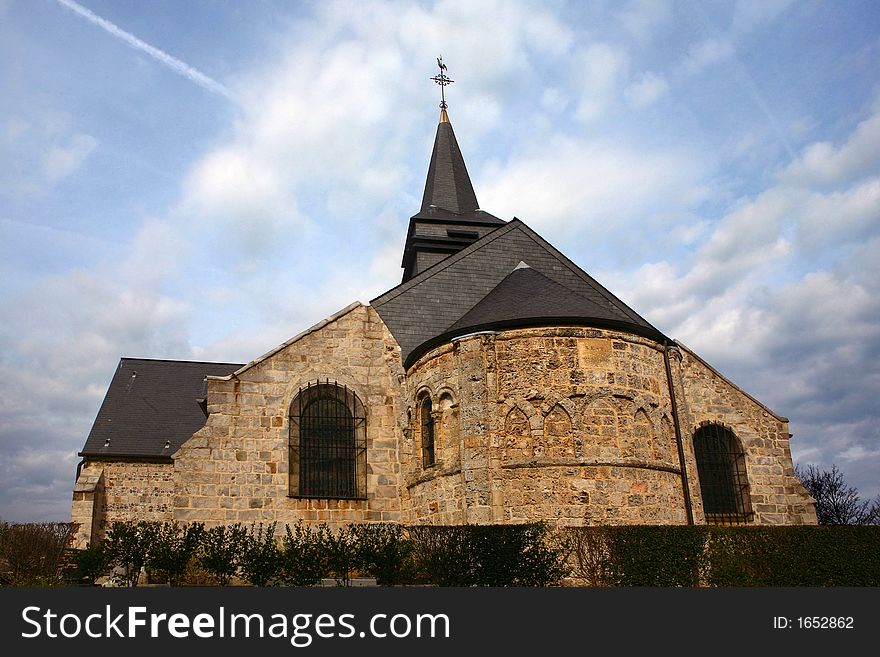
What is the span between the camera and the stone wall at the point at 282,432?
15203 millimetres

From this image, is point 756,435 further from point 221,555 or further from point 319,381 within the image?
point 221,555

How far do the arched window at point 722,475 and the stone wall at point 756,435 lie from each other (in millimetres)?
160

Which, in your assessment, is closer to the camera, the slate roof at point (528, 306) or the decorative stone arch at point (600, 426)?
the decorative stone arch at point (600, 426)

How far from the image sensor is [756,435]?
727 inches

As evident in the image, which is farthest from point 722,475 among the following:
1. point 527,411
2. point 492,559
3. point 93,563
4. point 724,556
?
point 93,563

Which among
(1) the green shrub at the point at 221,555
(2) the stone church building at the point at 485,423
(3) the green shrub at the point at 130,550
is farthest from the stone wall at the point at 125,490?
(1) the green shrub at the point at 221,555

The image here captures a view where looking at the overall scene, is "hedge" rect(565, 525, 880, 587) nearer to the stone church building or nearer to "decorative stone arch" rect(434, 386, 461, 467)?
the stone church building

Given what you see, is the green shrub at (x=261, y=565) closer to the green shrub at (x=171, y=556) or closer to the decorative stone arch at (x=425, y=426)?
the green shrub at (x=171, y=556)

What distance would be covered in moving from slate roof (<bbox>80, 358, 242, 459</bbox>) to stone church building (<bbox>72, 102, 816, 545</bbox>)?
7602 millimetres

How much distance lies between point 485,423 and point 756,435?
8.08m

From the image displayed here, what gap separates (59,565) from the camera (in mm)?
19234

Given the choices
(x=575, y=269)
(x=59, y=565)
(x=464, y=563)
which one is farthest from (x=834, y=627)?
(x=59, y=565)

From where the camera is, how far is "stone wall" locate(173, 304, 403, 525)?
599 inches

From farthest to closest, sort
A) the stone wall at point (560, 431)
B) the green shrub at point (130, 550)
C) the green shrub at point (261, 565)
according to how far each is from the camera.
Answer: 1. the stone wall at point (560, 431)
2. the green shrub at point (130, 550)
3. the green shrub at point (261, 565)
